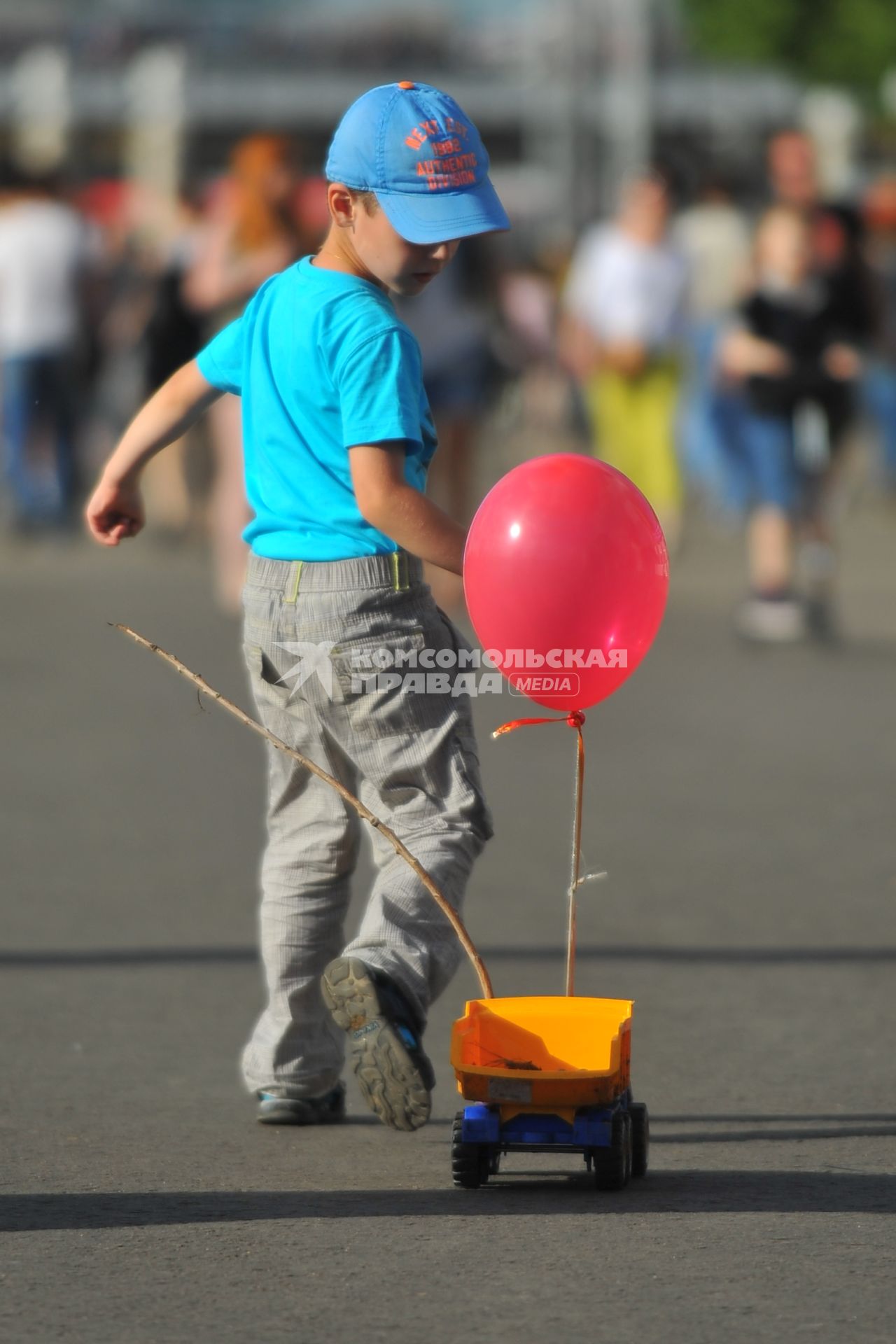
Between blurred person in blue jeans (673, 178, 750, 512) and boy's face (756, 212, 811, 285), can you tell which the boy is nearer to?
boy's face (756, 212, 811, 285)

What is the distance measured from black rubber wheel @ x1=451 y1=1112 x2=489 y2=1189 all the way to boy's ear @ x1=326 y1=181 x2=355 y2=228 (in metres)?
1.47

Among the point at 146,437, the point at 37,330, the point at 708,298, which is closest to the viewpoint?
the point at 146,437

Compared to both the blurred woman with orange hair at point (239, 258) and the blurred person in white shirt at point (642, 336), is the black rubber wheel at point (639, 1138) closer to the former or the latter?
the blurred woman with orange hair at point (239, 258)

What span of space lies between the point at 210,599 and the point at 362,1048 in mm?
8419

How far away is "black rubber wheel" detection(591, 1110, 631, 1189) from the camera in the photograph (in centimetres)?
367

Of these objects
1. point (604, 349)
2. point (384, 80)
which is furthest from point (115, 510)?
point (384, 80)

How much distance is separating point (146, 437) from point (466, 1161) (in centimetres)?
140

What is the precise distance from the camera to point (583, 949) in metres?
5.54

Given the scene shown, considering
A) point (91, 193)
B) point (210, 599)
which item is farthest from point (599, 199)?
point (210, 599)

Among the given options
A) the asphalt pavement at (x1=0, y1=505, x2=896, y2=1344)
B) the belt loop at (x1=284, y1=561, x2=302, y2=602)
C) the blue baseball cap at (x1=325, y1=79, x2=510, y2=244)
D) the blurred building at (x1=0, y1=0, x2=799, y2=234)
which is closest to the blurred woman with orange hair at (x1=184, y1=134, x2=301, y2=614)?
the asphalt pavement at (x1=0, y1=505, x2=896, y2=1344)

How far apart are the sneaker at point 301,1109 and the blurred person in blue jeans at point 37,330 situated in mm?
10463

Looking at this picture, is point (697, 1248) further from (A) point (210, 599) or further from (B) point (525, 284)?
(B) point (525, 284)

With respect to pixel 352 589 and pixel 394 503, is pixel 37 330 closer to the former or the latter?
pixel 352 589

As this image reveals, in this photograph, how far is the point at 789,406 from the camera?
10.5 m
